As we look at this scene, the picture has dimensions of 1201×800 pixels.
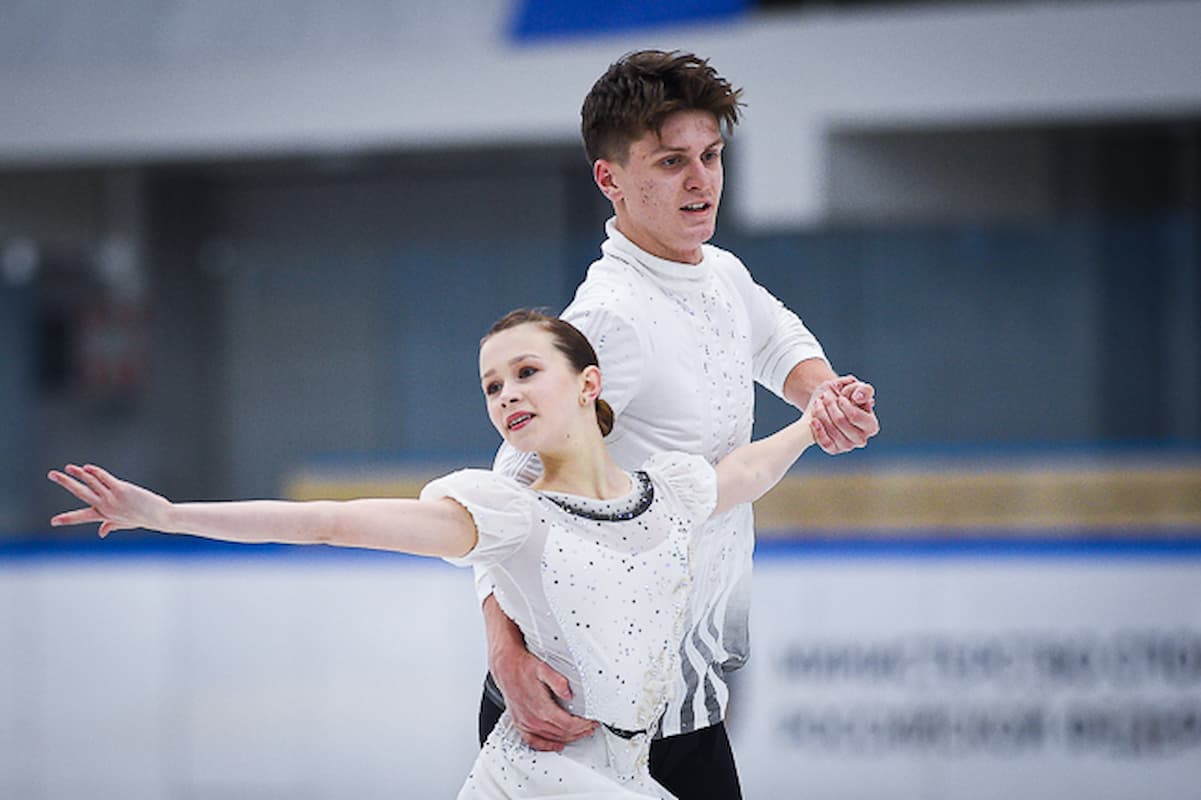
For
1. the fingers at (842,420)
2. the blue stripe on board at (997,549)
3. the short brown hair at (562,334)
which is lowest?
the blue stripe on board at (997,549)

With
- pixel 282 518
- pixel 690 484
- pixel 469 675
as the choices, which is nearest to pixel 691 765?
pixel 690 484

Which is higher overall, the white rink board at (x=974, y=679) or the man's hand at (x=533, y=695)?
the man's hand at (x=533, y=695)

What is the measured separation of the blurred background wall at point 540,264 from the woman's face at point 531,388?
138 inches

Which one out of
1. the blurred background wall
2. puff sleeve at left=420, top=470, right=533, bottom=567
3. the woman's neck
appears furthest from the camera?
the blurred background wall

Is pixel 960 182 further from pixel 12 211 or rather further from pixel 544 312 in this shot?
pixel 544 312

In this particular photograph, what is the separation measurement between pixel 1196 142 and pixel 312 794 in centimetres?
615

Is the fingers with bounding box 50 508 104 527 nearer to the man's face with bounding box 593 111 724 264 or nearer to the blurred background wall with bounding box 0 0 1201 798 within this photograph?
the man's face with bounding box 593 111 724 264

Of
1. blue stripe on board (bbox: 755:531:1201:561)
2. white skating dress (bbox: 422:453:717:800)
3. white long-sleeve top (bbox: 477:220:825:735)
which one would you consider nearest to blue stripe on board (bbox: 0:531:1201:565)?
blue stripe on board (bbox: 755:531:1201:561)

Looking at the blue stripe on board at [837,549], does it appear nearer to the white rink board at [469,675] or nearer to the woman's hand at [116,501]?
the white rink board at [469,675]

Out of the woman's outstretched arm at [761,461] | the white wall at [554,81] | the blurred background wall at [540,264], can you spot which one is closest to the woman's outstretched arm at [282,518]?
the woman's outstretched arm at [761,461]

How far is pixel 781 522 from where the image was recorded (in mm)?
6406

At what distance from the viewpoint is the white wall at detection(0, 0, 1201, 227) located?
852 centimetres

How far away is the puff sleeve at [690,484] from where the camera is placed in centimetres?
227

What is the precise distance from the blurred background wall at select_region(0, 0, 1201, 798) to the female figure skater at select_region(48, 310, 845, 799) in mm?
3457
